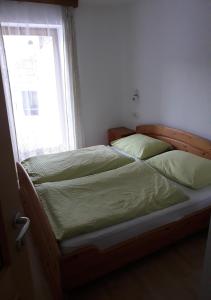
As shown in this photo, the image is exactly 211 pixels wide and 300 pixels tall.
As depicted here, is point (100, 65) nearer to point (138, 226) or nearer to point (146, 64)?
point (146, 64)

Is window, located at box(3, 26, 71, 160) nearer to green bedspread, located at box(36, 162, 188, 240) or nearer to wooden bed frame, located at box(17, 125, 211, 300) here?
wooden bed frame, located at box(17, 125, 211, 300)

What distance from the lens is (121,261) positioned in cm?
188

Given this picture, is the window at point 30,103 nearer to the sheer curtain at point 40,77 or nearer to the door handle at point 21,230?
the sheer curtain at point 40,77

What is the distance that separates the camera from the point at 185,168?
2457 millimetres

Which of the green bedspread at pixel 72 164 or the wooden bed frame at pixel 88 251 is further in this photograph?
the green bedspread at pixel 72 164

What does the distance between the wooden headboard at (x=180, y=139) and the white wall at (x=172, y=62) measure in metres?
0.09

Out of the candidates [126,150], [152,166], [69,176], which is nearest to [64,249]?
[69,176]

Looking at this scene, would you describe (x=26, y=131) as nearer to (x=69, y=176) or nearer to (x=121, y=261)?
(x=69, y=176)

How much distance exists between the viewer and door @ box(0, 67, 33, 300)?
2.62 feet

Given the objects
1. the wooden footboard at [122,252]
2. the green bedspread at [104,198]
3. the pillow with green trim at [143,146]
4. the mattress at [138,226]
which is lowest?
the wooden footboard at [122,252]

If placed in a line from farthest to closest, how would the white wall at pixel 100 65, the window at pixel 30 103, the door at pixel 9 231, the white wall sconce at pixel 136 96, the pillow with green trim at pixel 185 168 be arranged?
the white wall sconce at pixel 136 96, the white wall at pixel 100 65, the window at pixel 30 103, the pillow with green trim at pixel 185 168, the door at pixel 9 231

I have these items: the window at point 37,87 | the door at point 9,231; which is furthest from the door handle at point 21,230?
the window at point 37,87

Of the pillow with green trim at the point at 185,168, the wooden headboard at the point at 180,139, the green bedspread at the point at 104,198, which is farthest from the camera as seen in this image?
the wooden headboard at the point at 180,139

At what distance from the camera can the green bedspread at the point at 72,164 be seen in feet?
8.68
